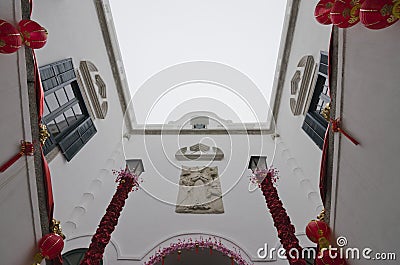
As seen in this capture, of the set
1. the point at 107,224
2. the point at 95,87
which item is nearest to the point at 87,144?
the point at 95,87

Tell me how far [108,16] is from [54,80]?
16.4 ft

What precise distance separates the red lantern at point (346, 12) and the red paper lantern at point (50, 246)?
5054 millimetres

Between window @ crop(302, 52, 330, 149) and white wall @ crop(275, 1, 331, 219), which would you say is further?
white wall @ crop(275, 1, 331, 219)

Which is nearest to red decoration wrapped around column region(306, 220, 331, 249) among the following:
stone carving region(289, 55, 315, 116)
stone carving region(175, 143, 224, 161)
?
stone carving region(289, 55, 315, 116)

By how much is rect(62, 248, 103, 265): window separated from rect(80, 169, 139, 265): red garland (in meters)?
1.94

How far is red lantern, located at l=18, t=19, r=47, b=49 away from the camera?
447 centimetres

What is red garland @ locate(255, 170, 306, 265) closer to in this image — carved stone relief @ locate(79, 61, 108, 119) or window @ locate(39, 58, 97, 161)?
window @ locate(39, 58, 97, 161)

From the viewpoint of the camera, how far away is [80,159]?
31.9ft

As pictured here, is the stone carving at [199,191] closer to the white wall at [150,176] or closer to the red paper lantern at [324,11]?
the white wall at [150,176]

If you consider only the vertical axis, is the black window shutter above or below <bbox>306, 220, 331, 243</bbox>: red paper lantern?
above

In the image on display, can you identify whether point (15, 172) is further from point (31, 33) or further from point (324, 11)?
point (324, 11)

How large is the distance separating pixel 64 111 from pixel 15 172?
17.0 feet

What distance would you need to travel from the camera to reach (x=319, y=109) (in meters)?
10.3

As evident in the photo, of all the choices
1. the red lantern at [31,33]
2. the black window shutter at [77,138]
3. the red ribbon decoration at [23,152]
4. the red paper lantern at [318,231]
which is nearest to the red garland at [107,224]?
the red ribbon decoration at [23,152]
